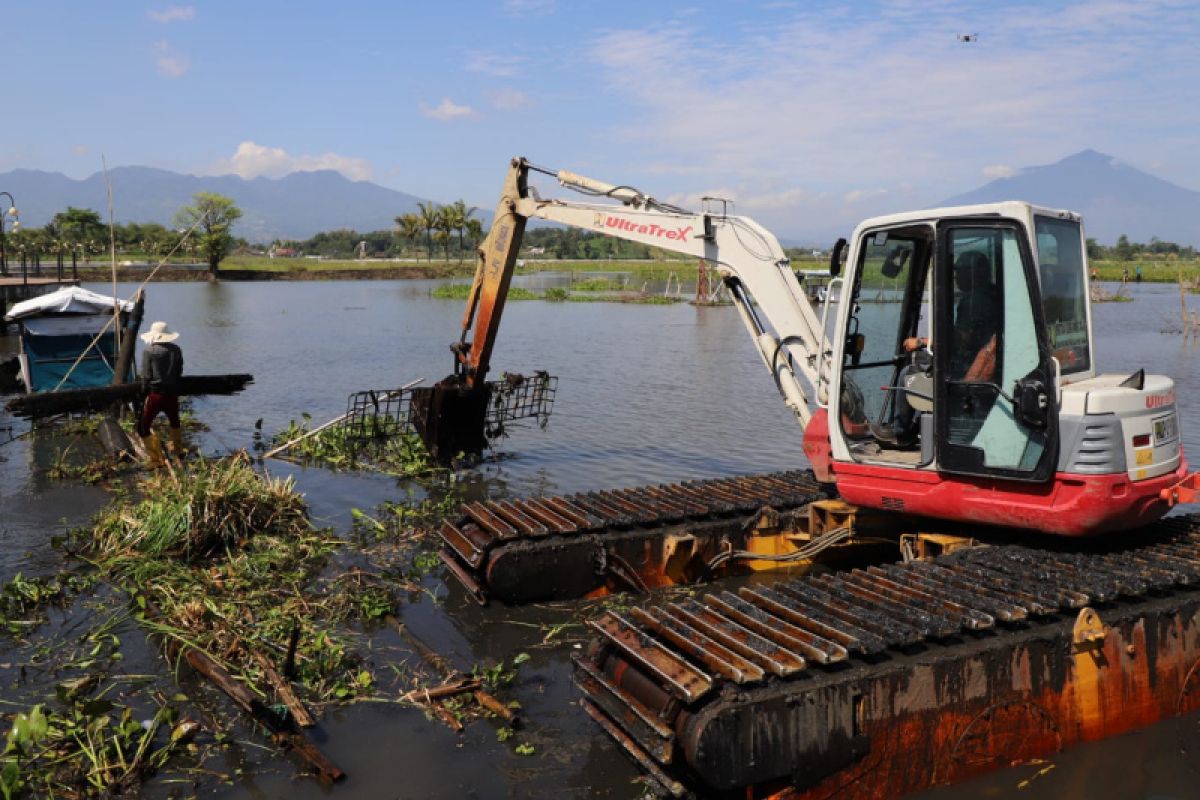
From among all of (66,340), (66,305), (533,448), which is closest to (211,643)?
(533,448)

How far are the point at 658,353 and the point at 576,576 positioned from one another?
2054 cm

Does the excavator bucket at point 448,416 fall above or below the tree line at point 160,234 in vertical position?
below

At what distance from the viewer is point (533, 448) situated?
15391 millimetres

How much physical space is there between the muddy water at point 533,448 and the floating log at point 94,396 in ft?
3.22

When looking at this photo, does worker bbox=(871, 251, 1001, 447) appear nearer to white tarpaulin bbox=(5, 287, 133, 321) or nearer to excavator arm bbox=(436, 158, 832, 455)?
excavator arm bbox=(436, 158, 832, 455)

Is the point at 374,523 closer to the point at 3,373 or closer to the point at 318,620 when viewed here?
the point at 318,620

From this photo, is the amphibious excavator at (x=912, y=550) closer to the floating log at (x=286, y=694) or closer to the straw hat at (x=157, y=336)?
the floating log at (x=286, y=694)

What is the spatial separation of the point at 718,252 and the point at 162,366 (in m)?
7.53

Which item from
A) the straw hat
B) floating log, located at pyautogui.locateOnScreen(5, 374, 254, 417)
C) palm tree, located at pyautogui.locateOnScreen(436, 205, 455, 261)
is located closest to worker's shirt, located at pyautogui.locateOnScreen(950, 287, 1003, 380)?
the straw hat

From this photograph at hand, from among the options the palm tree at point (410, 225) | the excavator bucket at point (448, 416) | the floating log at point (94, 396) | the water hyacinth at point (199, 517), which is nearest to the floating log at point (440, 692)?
the water hyacinth at point (199, 517)

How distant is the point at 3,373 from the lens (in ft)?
66.5

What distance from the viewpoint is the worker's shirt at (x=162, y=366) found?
12.4 m

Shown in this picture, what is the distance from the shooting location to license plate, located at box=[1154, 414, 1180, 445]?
6.64m

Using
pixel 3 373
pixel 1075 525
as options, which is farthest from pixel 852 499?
pixel 3 373
